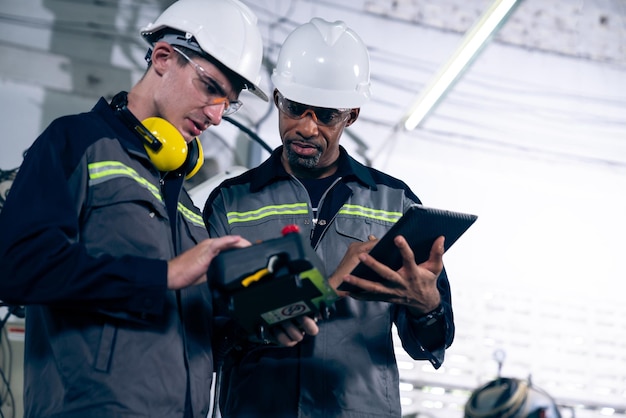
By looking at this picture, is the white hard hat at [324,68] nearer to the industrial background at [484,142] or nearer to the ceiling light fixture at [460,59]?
the ceiling light fixture at [460,59]

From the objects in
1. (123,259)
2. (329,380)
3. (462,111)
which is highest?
(462,111)

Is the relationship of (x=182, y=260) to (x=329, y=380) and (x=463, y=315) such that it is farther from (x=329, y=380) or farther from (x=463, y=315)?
A: (x=463, y=315)

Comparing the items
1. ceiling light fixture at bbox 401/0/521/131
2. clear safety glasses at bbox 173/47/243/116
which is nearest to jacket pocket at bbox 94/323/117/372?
clear safety glasses at bbox 173/47/243/116

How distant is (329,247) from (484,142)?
7.41 ft

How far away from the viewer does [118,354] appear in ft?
4.10

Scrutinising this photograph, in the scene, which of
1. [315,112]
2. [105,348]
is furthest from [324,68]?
[105,348]

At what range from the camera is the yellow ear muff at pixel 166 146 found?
4.94ft

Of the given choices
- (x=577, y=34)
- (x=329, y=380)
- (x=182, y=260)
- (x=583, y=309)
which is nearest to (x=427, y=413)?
(x=583, y=309)

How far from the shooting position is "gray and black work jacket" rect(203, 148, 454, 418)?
5.77ft

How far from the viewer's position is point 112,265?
123 centimetres

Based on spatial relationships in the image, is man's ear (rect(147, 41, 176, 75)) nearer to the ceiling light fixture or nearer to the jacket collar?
the jacket collar

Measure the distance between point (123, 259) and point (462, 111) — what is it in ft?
9.94

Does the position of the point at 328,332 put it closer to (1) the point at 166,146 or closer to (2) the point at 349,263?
(2) the point at 349,263

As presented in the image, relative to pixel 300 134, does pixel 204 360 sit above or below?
below
